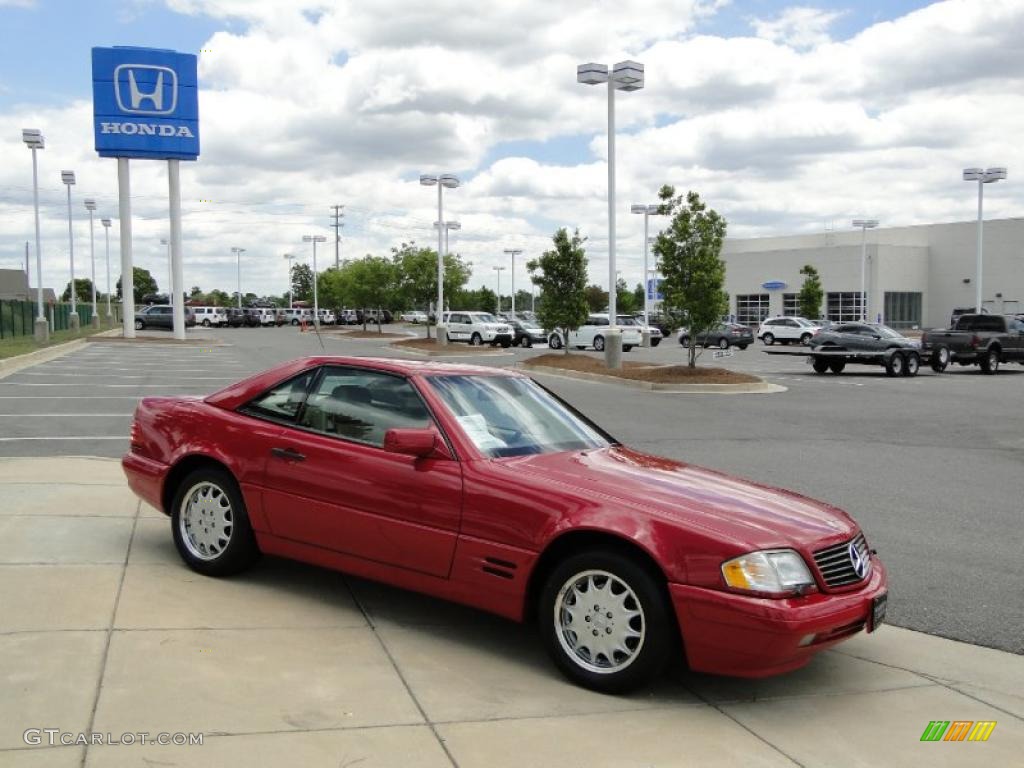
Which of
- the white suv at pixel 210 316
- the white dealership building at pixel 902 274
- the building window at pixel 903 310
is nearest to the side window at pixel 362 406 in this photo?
the white dealership building at pixel 902 274

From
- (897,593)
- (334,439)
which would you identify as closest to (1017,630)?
(897,593)

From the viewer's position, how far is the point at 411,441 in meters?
4.95

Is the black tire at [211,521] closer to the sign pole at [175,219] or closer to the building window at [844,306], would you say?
the sign pole at [175,219]

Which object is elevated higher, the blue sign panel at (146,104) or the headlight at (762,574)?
the blue sign panel at (146,104)

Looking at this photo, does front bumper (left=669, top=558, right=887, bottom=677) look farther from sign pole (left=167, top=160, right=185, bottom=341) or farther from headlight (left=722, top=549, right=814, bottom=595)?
sign pole (left=167, top=160, right=185, bottom=341)

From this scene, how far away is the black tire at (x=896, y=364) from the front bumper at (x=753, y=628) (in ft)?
88.3

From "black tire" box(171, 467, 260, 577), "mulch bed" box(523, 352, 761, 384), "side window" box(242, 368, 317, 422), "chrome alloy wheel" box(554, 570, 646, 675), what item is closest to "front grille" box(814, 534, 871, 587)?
"chrome alloy wheel" box(554, 570, 646, 675)

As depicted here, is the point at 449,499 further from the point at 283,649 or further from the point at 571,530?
the point at 283,649

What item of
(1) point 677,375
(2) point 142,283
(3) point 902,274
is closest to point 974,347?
(1) point 677,375

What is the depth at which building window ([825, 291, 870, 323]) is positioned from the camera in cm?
7412

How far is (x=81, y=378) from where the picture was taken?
74.0ft

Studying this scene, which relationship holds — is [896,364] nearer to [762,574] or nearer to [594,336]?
[594,336]

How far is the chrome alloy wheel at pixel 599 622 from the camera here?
14.4 ft

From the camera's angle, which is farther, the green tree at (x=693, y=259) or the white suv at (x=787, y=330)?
the white suv at (x=787, y=330)
